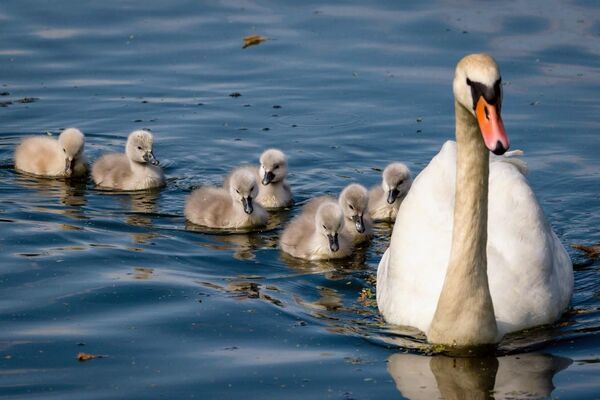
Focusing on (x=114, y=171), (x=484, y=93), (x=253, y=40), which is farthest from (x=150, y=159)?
(x=484, y=93)

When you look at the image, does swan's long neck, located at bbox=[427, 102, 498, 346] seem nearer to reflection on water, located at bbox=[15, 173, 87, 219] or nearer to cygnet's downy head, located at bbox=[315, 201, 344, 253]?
cygnet's downy head, located at bbox=[315, 201, 344, 253]

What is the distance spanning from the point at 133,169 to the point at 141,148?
0.69 ft

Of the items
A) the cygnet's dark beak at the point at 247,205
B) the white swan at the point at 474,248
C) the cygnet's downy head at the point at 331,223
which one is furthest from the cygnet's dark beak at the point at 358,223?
the white swan at the point at 474,248

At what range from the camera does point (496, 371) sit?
823cm

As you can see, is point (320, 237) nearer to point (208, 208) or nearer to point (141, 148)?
point (208, 208)

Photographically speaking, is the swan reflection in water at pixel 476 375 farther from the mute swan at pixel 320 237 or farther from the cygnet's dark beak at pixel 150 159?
the cygnet's dark beak at pixel 150 159

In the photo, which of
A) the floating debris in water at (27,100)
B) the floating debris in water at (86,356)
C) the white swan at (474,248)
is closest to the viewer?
the white swan at (474,248)

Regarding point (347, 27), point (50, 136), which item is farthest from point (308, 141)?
point (347, 27)

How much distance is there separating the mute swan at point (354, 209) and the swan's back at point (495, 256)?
1803 millimetres

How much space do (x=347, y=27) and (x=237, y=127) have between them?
3655 mm

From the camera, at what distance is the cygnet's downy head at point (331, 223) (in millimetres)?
11055

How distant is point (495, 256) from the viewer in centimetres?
894

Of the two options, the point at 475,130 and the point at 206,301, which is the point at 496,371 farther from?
the point at 206,301

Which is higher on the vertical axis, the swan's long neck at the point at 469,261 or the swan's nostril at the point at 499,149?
the swan's nostril at the point at 499,149
